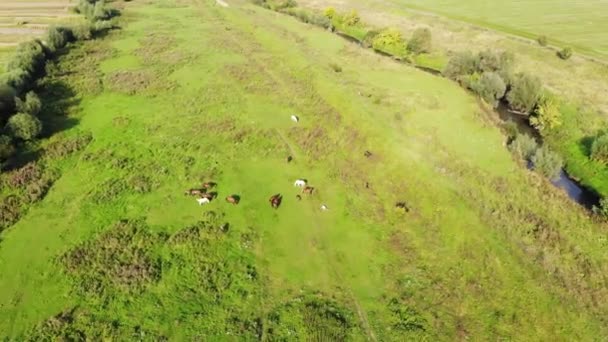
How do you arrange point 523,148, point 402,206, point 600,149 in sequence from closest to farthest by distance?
point 402,206, point 600,149, point 523,148

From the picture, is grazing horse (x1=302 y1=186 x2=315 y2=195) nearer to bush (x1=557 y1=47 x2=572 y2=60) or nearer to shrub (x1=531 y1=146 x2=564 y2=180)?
shrub (x1=531 y1=146 x2=564 y2=180)

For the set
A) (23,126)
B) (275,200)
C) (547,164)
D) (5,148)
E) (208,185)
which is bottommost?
(208,185)

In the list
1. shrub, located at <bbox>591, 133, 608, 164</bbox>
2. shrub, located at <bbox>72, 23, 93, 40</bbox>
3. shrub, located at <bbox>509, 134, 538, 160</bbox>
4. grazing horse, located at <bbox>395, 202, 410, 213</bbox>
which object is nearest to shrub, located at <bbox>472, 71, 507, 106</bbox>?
shrub, located at <bbox>509, 134, 538, 160</bbox>

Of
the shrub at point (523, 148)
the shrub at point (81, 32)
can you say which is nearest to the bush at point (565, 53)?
the shrub at point (523, 148)

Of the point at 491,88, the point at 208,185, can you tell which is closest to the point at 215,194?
the point at 208,185

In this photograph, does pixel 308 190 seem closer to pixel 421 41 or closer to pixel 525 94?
pixel 525 94

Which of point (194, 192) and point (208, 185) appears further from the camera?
point (208, 185)

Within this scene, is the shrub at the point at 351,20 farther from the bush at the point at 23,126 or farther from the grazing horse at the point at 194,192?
the grazing horse at the point at 194,192
